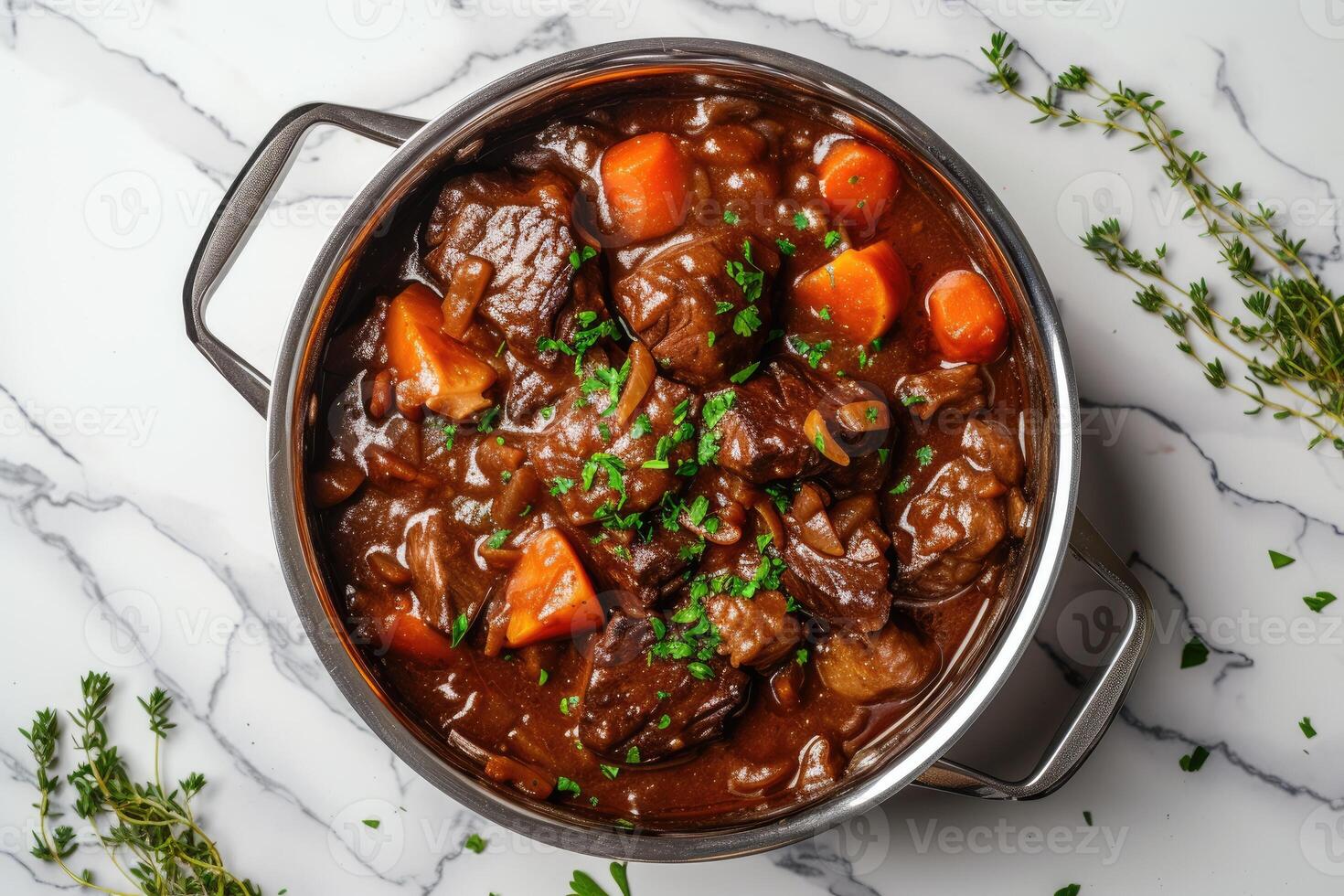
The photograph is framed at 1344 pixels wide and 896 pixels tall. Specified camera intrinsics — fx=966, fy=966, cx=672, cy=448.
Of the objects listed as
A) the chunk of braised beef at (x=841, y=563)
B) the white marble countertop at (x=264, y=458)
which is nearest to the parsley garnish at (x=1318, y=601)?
the white marble countertop at (x=264, y=458)

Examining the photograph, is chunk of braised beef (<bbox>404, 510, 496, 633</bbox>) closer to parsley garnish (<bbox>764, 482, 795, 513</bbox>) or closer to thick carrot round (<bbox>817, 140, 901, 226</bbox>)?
parsley garnish (<bbox>764, 482, 795, 513</bbox>)

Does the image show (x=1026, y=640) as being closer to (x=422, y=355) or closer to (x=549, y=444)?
(x=549, y=444)

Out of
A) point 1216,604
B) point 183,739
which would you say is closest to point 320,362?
point 183,739
